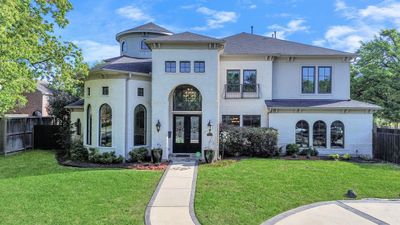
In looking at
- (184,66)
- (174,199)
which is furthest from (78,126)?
(174,199)

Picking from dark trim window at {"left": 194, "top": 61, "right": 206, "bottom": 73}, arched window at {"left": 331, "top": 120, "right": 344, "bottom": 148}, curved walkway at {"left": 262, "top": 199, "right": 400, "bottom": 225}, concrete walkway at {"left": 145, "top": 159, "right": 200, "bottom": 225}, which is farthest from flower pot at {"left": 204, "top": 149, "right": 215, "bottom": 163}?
arched window at {"left": 331, "top": 120, "right": 344, "bottom": 148}

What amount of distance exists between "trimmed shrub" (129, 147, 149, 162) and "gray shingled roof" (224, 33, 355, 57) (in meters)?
7.65

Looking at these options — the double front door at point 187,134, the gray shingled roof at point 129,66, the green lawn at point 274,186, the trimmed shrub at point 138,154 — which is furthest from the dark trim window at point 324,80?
the trimmed shrub at point 138,154

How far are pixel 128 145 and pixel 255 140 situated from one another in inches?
260

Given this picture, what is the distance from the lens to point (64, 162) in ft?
51.9

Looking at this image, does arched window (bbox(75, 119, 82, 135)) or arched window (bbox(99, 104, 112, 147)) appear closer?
arched window (bbox(99, 104, 112, 147))

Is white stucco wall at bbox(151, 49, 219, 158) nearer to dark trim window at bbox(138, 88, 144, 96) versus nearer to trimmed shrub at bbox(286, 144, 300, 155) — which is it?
dark trim window at bbox(138, 88, 144, 96)

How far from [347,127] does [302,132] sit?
2.48 metres

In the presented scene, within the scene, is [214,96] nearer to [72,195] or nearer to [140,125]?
[140,125]

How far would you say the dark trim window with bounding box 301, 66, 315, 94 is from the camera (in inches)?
782

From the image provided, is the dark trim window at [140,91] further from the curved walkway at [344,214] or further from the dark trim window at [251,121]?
the curved walkway at [344,214]

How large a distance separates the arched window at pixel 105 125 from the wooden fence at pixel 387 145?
14.5 m

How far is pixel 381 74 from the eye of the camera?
26188mm

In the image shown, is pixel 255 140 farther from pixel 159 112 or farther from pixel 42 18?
pixel 42 18
